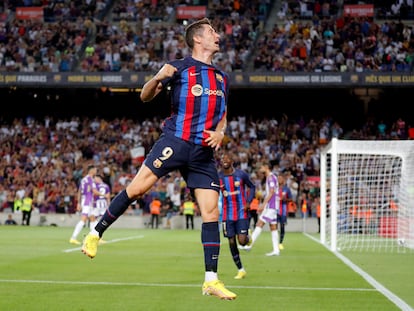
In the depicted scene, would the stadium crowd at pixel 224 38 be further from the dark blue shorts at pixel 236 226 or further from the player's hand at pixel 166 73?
the player's hand at pixel 166 73

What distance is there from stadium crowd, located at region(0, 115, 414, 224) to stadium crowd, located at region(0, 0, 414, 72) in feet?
9.89

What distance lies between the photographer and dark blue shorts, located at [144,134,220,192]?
286 inches

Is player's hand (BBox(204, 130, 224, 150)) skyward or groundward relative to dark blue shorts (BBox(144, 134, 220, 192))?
skyward

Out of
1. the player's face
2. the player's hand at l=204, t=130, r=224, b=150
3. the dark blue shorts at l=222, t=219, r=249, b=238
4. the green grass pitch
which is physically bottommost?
the green grass pitch

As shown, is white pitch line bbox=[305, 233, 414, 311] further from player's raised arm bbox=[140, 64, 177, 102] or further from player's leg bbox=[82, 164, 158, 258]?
player's raised arm bbox=[140, 64, 177, 102]

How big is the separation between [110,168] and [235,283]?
26253 millimetres

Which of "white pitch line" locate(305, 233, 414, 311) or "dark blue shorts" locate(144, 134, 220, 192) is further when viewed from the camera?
"white pitch line" locate(305, 233, 414, 311)

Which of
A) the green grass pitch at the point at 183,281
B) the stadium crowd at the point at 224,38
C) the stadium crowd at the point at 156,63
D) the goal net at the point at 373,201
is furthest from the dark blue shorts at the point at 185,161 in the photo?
the stadium crowd at the point at 224,38

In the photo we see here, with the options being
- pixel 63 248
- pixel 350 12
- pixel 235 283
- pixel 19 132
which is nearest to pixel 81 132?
pixel 19 132

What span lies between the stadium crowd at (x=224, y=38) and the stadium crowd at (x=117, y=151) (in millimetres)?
3015

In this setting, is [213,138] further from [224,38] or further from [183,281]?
[224,38]

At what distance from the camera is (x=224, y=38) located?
131 feet

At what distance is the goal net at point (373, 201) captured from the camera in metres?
19.9

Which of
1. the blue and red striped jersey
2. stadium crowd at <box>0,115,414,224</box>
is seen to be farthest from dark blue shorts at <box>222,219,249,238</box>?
stadium crowd at <box>0,115,414,224</box>
